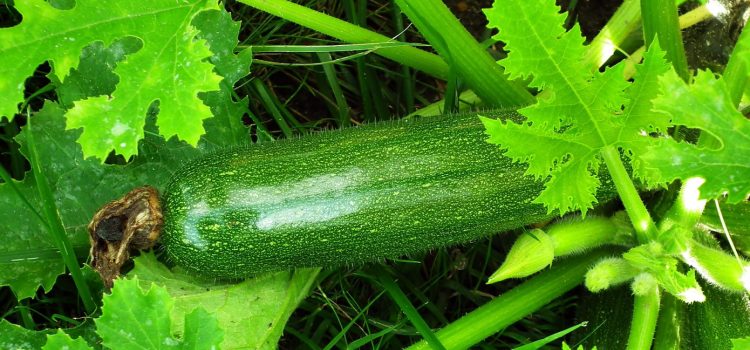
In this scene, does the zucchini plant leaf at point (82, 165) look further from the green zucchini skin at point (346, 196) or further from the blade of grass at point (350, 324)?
the blade of grass at point (350, 324)

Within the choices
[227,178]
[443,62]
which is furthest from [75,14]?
[443,62]

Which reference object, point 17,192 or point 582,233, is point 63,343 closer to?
point 17,192

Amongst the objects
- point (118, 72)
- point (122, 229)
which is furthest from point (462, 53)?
point (122, 229)

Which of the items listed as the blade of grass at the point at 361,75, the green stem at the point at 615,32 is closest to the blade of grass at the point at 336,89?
the blade of grass at the point at 361,75

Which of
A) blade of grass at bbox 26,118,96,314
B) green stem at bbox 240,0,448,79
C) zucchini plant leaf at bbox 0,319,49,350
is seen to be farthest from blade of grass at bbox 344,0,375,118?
zucchini plant leaf at bbox 0,319,49,350

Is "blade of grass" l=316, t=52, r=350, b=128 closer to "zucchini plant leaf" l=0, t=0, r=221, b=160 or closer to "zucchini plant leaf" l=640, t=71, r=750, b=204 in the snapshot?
"zucchini plant leaf" l=0, t=0, r=221, b=160
